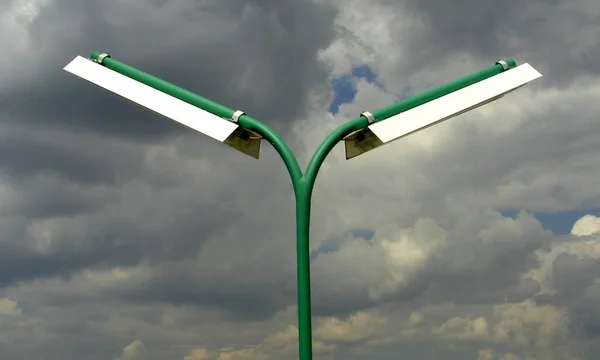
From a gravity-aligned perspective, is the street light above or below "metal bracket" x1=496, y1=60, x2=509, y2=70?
below

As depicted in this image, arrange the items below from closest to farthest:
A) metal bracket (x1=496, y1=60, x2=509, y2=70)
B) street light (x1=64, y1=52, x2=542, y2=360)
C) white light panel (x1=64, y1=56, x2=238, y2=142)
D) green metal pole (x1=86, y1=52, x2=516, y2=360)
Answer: green metal pole (x1=86, y1=52, x2=516, y2=360) < street light (x1=64, y1=52, x2=542, y2=360) < white light panel (x1=64, y1=56, x2=238, y2=142) < metal bracket (x1=496, y1=60, x2=509, y2=70)

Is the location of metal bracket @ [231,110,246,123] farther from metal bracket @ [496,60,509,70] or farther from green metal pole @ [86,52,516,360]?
metal bracket @ [496,60,509,70]

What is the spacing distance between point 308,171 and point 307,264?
1928 mm

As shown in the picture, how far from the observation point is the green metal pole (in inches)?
552

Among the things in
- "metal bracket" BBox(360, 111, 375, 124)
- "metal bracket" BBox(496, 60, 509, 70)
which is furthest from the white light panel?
"metal bracket" BBox(496, 60, 509, 70)

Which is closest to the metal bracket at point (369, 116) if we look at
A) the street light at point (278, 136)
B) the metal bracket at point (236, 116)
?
the street light at point (278, 136)

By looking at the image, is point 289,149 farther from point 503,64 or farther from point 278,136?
point 503,64

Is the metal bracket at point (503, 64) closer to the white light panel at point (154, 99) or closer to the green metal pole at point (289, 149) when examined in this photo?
the green metal pole at point (289, 149)

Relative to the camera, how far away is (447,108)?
16.2 metres

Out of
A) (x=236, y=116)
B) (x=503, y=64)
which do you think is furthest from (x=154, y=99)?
(x=503, y=64)

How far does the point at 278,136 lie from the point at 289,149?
14.6 inches

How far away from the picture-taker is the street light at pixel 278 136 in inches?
595

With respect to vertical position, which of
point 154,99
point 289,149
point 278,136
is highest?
point 154,99

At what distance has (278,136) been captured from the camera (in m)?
15.4
